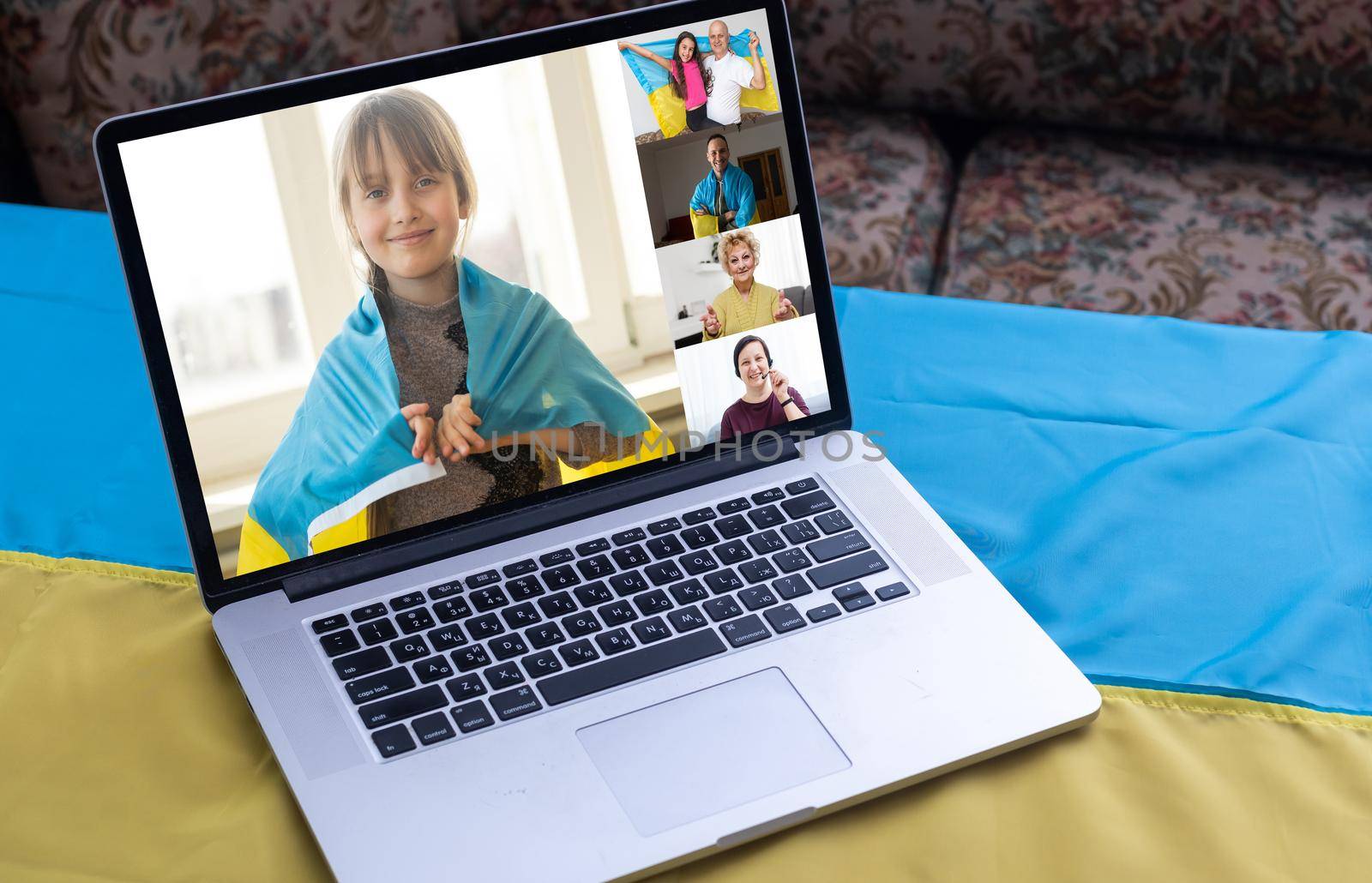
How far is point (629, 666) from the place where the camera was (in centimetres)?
71

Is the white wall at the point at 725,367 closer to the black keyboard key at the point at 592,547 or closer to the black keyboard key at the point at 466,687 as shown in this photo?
the black keyboard key at the point at 592,547

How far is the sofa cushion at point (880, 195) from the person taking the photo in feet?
4.89

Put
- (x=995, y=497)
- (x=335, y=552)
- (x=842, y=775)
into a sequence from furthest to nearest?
(x=995, y=497)
(x=335, y=552)
(x=842, y=775)

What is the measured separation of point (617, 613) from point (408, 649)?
119 millimetres

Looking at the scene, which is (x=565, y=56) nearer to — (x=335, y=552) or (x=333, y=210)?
(x=333, y=210)

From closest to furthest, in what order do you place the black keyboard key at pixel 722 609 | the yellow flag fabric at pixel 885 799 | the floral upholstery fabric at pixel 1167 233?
the yellow flag fabric at pixel 885 799
the black keyboard key at pixel 722 609
the floral upholstery fabric at pixel 1167 233

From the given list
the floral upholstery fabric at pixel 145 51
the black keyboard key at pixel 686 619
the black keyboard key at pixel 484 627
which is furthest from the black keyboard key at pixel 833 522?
the floral upholstery fabric at pixel 145 51

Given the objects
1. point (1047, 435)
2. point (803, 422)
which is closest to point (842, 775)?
point (803, 422)

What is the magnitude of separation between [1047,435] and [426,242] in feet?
1.53

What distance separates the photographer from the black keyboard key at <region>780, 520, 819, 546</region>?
794 millimetres

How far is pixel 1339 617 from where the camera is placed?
0.79m

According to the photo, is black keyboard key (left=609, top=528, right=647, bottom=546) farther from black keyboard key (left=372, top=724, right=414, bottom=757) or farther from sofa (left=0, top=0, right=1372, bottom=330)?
sofa (left=0, top=0, right=1372, bottom=330)

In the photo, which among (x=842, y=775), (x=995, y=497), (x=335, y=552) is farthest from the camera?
(x=995, y=497)

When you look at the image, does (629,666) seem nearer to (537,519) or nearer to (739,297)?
(537,519)
